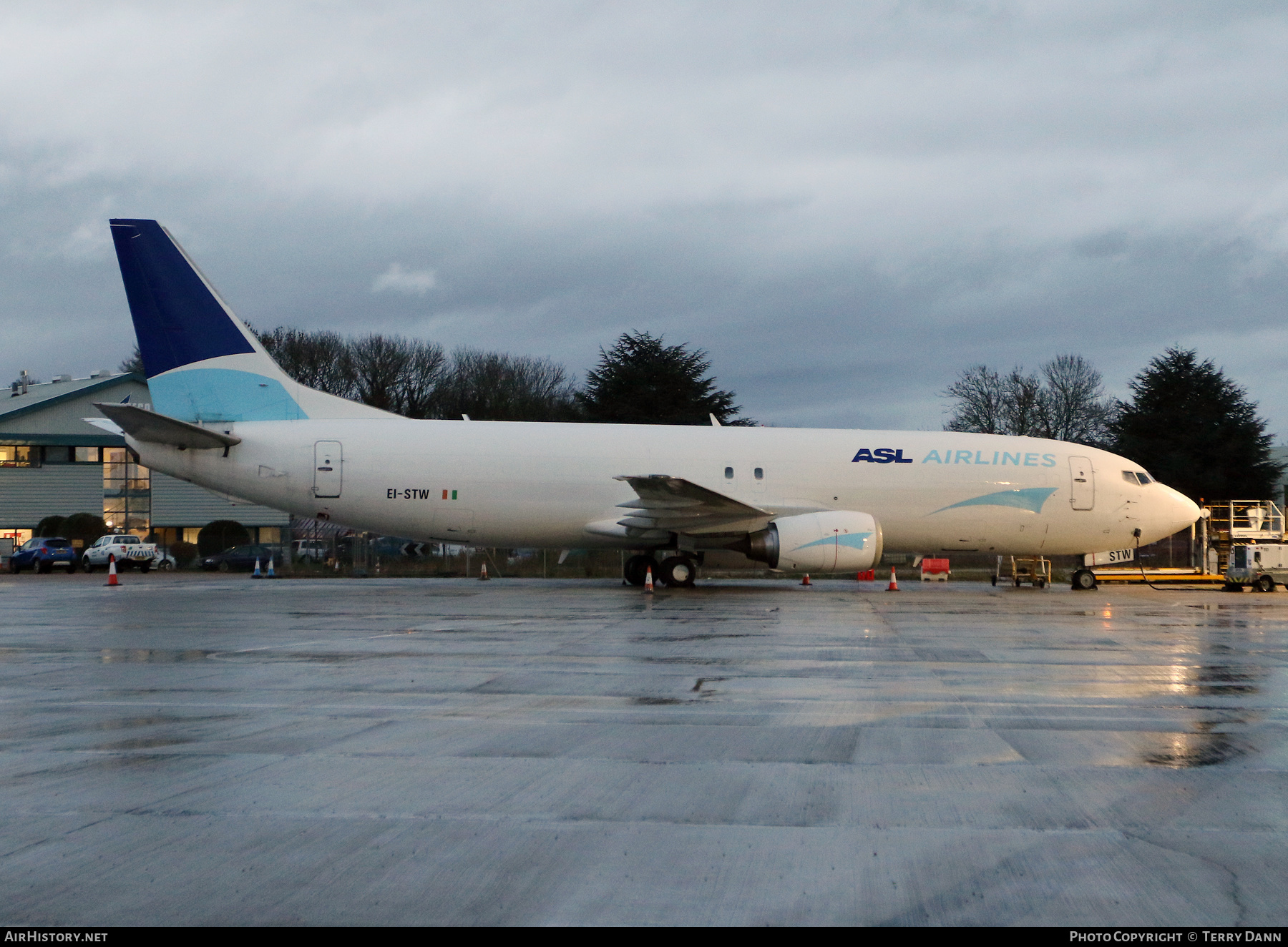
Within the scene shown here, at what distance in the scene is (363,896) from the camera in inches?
154

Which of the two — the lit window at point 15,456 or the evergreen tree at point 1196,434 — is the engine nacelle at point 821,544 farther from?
the lit window at point 15,456

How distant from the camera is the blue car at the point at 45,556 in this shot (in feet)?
133

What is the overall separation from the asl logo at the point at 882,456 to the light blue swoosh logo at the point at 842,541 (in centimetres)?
254

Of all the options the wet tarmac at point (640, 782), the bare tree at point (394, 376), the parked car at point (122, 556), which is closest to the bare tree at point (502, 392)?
the bare tree at point (394, 376)

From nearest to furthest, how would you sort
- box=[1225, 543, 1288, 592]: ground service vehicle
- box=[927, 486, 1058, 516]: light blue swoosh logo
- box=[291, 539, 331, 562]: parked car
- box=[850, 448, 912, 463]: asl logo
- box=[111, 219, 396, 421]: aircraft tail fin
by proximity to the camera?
box=[111, 219, 396, 421]: aircraft tail fin → box=[850, 448, 912, 463]: asl logo → box=[927, 486, 1058, 516]: light blue swoosh logo → box=[1225, 543, 1288, 592]: ground service vehicle → box=[291, 539, 331, 562]: parked car

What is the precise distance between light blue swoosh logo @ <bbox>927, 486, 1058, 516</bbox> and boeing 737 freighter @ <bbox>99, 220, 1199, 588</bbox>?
36mm

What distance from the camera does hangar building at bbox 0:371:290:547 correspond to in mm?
52094

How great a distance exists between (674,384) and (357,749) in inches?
1821

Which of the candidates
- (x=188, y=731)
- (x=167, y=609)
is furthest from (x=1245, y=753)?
(x=167, y=609)

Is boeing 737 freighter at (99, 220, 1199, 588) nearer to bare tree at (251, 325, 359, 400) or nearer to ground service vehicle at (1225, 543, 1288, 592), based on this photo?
ground service vehicle at (1225, 543, 1288, 592)

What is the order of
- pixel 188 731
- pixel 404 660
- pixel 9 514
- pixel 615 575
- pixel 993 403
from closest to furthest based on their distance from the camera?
pixel 188 731 → pixel 404 660 → pixel 615 575 → pixel 9 514 → pixel 993 403

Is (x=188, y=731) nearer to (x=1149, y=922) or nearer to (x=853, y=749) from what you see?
(x=853, y=749)

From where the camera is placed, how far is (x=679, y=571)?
23.0m

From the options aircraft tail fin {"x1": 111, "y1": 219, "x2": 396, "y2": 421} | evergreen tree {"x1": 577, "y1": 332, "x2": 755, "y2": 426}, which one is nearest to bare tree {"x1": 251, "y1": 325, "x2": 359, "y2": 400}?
evergreen tree {"x1": 577, "y1": 332, "x2": 755, "y2": 426}
